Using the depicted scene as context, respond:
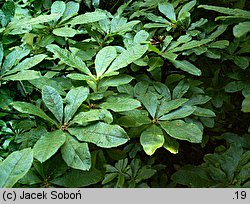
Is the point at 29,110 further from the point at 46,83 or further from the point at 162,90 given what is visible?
the point at 162,90

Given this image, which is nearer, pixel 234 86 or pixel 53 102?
pixel 53 102

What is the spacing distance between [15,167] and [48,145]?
8 centimetres

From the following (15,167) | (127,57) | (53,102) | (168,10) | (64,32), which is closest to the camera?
(15,167)

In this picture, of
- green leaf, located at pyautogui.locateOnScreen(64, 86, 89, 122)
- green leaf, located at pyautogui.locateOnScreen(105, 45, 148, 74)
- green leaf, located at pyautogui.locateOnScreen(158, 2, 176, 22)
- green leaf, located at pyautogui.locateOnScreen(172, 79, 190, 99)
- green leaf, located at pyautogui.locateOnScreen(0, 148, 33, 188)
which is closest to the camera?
green leaf, located at pyautogui.locateOnScreen(0, 148, 33, 188)

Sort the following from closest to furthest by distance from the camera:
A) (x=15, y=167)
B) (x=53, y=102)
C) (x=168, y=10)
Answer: (x=15, y=167) < (x=53, y=102) < (x=168, y=10)

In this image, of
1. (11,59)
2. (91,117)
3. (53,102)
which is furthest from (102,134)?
(11,59)

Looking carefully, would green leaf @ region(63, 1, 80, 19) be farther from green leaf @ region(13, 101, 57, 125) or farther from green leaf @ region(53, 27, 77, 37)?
green leaf @ region(13, 101, 57, 125)

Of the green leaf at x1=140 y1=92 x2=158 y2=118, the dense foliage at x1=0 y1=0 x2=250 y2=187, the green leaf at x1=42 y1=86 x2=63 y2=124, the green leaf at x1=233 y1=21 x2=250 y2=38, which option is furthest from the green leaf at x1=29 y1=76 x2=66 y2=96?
the green leaf at x1=233 y1=21 x2=250 y2=38

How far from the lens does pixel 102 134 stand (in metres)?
0.79

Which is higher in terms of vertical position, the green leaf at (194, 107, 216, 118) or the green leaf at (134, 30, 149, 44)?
the green leaf at (134, 30, 149, 44)

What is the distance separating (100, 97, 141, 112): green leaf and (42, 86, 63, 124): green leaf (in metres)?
0.10

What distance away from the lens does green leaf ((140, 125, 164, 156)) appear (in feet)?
2.75

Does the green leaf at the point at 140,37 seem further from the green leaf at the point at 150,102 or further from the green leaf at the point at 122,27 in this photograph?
the green leaf at the point at 150,102
